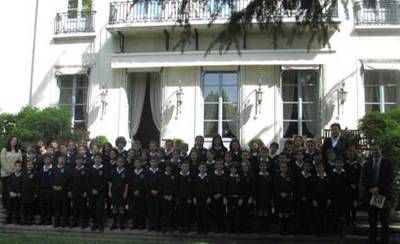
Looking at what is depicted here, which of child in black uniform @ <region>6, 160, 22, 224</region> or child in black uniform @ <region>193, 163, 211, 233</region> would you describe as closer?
child in black uniform @ <region>193, 163, 211, 233</region>

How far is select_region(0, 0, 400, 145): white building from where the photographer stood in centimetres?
1848

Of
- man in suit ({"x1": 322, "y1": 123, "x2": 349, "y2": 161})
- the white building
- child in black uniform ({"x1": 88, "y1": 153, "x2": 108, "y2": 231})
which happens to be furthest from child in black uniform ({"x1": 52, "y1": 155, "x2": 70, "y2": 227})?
the white building

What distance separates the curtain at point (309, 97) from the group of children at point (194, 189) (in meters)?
6.55

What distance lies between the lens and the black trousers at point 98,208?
11.8m

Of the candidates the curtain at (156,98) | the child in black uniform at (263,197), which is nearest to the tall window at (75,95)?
the curtain at (156,98)

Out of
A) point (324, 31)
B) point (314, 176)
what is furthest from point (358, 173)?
point (324, 31)

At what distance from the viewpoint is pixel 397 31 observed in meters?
18.5

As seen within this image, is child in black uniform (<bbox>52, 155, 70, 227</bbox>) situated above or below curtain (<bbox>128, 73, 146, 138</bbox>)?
below

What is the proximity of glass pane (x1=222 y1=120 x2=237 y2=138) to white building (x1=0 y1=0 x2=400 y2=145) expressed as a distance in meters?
0.04

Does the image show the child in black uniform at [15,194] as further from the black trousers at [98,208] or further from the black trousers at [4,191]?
the black trousers at [98,208]

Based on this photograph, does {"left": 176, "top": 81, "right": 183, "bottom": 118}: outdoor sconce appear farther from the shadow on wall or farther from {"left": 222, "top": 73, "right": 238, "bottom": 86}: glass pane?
the shadow on wall

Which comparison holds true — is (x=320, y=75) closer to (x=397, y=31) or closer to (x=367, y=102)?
(x=367, y=102)

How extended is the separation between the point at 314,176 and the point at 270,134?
7695 mm

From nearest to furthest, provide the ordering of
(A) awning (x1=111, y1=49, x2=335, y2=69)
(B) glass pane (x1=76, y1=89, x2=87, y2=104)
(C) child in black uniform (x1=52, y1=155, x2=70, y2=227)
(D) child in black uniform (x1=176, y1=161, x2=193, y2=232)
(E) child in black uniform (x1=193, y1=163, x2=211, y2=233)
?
1. (E) child in black uniform (x1=193, y1=163, x2=211, y2=233)
2. (D) child in black uniform (x1=176, y1=161, x2=193, y2=232)
3. (C) child in black uniform (x1=52, y1=155, x2=70, y2=227)
4. (A) awning (x1=111, y1=49, x2=335, y2=69)
5. (B) glass pane (x1=76, y1=89, x2=87, y2=104)
